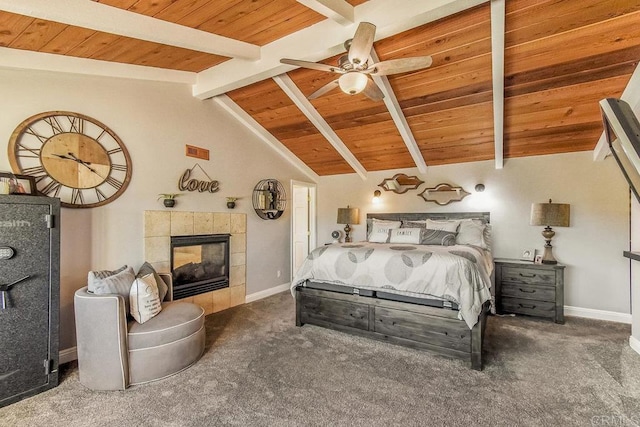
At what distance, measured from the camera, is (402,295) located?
3.12 meters

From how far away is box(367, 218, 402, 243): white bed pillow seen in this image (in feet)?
15.0

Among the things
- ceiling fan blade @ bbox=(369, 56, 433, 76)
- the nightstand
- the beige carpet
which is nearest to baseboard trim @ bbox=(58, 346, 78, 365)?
the beige carpet

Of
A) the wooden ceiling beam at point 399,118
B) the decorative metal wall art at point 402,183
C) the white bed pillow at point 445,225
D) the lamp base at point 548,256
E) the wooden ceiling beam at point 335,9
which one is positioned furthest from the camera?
the decorative metal wall art at point 402,183

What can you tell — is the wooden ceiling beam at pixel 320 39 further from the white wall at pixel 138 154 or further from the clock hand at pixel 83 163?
the clock hand at pixel 83 163

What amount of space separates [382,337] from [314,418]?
4.33ft

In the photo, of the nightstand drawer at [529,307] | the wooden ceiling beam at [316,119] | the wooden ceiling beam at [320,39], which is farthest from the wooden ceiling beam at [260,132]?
the nightstand drawer at [529,307]

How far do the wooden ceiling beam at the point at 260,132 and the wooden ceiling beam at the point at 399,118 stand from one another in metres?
2.01

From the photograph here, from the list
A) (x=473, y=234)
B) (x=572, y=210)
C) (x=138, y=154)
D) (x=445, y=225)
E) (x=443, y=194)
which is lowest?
(x=473, y=234)

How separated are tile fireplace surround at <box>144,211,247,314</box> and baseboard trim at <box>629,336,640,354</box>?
14.8 ft

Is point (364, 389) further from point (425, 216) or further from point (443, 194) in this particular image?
point (443, 194)

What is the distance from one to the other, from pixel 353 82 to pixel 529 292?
3.49 metres

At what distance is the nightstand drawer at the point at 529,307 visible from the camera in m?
3.89

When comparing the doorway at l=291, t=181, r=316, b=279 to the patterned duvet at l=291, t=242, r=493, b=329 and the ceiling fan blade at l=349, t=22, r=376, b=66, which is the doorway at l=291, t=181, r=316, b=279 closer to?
the patterned duvet at l=291, t=242, r=493, b=329

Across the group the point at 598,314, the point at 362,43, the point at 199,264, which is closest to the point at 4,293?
the point at 199,264
